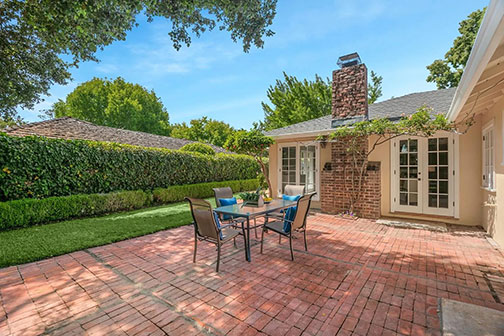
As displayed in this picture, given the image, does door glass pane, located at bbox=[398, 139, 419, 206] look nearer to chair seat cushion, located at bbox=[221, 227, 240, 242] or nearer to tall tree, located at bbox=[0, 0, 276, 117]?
tall tree, located at bbox=[0, 0, 276, 117]

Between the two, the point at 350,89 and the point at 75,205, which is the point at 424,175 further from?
the point at 75,205

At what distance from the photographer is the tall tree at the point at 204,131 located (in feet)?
122

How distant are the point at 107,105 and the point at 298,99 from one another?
25844mm

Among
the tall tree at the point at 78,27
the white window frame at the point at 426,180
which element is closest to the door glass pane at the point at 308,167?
the white window frame at the point at 426,180

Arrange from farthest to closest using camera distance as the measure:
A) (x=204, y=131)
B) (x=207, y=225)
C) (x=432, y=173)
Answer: (x=204, y=131)
(x=432, y=173)
(x=207, y=225)

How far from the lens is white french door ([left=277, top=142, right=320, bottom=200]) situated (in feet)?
28.2

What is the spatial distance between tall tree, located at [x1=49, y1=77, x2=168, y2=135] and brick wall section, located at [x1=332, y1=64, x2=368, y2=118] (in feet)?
100

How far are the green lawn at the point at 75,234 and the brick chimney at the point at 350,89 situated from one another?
20.8 ft

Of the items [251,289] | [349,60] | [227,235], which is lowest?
[251,289]

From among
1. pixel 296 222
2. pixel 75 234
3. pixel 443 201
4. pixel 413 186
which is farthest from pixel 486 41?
pixel 75 234

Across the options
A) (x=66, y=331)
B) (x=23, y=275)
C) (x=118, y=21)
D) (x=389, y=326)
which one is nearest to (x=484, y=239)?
(x=389, y=326)

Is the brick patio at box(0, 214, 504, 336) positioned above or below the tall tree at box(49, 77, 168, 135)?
below

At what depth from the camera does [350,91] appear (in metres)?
7.95

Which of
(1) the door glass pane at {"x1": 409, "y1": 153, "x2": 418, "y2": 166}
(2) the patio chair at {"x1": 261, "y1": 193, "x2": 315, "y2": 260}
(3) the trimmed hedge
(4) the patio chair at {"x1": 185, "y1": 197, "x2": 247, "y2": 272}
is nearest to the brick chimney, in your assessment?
(1) the door glass pane at {"x1": 409, "y1": 153, "x2": 418, "y2": 166}
